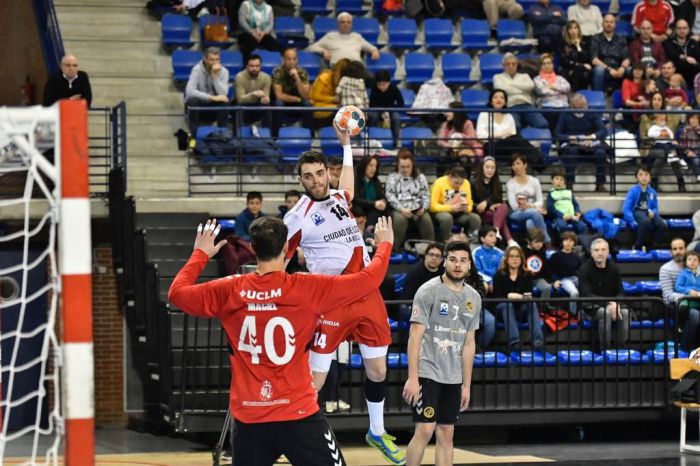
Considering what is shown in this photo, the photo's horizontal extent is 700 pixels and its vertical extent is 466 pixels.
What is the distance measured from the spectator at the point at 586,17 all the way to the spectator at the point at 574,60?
713mm

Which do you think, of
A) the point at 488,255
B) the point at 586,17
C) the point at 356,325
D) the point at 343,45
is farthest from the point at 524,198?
the point at 356,325

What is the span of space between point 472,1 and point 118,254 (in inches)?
283

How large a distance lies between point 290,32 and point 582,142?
4.43m

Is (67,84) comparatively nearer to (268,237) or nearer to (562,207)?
(562,207)

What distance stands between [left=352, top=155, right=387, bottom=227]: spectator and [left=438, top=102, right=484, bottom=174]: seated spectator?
5.24 feet

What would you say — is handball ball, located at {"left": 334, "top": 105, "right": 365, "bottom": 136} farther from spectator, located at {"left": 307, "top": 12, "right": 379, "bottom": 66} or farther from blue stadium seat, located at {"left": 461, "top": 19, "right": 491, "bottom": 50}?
blue stadium seat, located at {"left": 461, "top": 19, "right": 491, "bottom": 50}

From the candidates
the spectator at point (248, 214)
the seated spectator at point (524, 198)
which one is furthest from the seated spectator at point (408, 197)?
the spectator at point (248, 214)

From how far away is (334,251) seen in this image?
974 cm

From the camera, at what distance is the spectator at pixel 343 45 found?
59.5ft

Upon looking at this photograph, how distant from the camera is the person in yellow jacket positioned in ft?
51.7

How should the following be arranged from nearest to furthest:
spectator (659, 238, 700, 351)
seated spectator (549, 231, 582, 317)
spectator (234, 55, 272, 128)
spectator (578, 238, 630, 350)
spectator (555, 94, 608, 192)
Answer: spectator (659, 238, 700, 351)
spectator (578, 238, 630, 350)
seated spectator (549, 231, 582, 317)
spectator (234, 55, 272, 128)
spectator (555, 94, 608, 192)

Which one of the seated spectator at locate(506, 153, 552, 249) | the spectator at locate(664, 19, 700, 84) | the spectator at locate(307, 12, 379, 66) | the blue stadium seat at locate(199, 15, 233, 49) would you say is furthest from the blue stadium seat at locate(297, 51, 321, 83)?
the spectator at locate(664, 19, 700, 84)

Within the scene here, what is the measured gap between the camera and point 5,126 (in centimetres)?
588

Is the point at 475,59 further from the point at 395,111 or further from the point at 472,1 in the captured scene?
the point at 395,111
